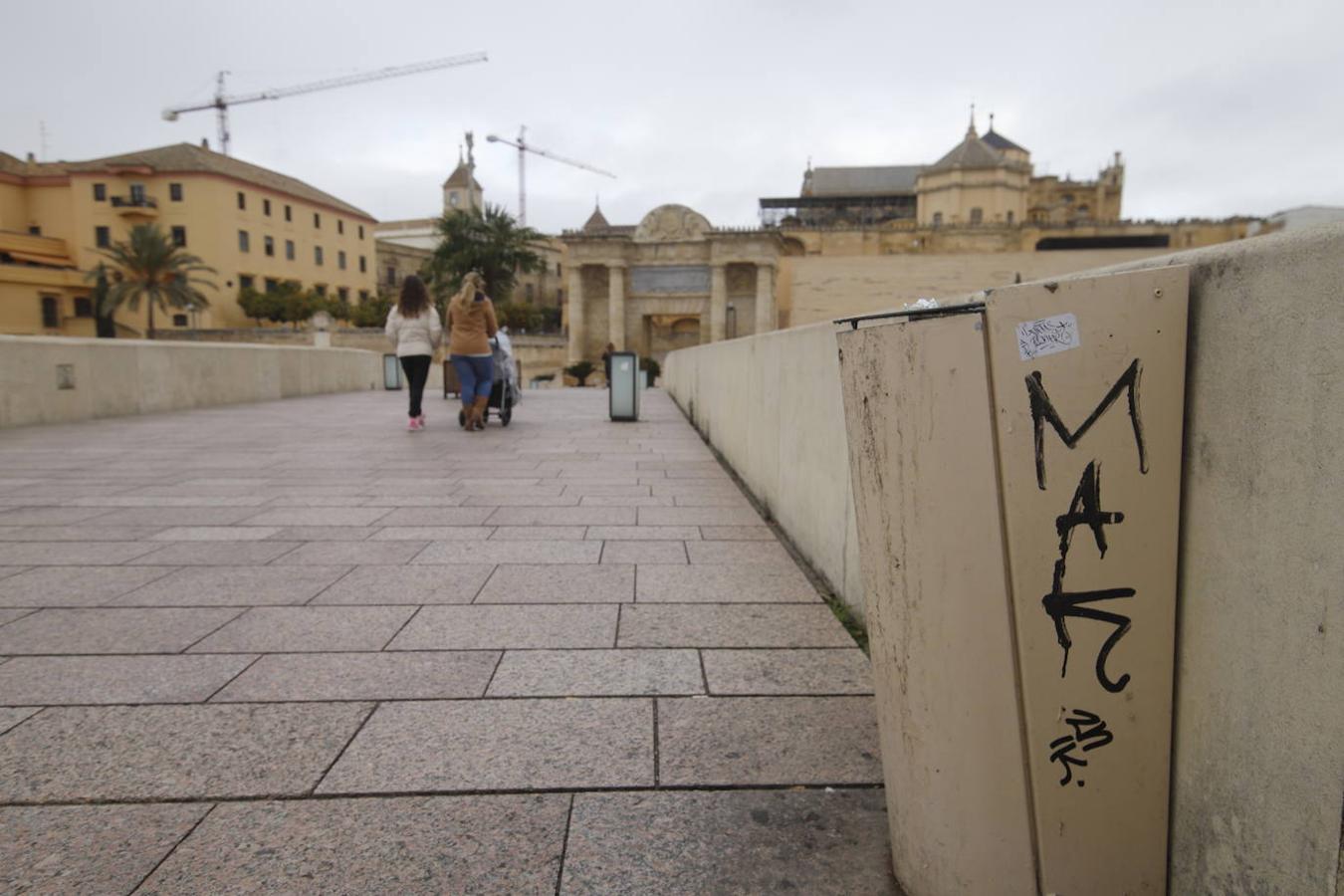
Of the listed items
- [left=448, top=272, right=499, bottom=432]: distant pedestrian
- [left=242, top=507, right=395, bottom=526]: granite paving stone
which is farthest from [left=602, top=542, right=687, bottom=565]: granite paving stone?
[left=448, top=272, right=499, bottom=432]: distant pedestrian

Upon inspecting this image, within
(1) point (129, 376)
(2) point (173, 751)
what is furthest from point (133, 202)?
(2) point (173, 751)

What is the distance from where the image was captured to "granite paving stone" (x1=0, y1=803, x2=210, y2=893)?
179 cm

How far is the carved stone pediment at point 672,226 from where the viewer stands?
148 ft

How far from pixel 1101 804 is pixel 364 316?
60.2m

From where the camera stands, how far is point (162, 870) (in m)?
1.83

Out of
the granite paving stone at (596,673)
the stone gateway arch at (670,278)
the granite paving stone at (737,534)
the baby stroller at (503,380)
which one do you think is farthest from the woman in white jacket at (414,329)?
the stone gateway arch at (670,278)

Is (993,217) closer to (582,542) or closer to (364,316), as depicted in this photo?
(364,316)

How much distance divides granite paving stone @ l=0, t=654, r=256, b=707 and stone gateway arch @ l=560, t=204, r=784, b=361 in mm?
41448

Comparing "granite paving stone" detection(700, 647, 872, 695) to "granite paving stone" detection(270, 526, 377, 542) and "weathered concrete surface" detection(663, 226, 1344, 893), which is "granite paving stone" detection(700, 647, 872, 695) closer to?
"weathered concrete surface" detection(663, 226, 1344, 893)

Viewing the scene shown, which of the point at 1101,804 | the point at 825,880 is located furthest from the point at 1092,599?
the point at 825,880

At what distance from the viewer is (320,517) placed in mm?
5445

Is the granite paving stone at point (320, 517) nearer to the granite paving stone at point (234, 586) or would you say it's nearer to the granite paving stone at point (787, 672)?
the granite paving stone at point (234, 586)

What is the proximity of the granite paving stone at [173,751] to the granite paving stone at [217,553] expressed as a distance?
1.82 metres

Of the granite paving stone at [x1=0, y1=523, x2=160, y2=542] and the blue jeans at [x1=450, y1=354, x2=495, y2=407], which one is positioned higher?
the blue jeans at [x1=450, y1=354, x2=495, y2=407]
